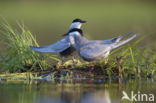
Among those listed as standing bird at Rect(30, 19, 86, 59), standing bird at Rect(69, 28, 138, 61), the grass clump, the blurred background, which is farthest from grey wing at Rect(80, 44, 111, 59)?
the blurred background

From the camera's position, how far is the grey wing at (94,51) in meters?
8.74

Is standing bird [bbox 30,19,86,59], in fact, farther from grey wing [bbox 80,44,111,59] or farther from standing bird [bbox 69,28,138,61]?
grey wing [bbox 80,44,111,59]

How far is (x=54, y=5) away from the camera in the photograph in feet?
120

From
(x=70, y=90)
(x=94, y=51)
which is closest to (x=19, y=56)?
(x=94, y=51)

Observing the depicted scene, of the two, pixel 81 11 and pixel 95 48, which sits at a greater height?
pixel 81 11

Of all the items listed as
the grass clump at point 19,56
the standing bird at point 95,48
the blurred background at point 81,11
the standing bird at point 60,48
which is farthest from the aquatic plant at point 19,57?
the blurred background at point 81,11

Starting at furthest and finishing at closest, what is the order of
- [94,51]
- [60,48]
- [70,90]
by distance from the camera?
[60,48] < [94,51] < [70,90]

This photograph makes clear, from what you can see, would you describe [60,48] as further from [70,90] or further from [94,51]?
[70,90]

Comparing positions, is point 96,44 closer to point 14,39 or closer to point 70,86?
point 70,86

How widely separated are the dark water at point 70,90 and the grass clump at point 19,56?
707mm

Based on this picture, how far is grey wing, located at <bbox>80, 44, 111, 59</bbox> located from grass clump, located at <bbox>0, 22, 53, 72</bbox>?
34.6 inches

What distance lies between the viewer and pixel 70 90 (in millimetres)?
7648

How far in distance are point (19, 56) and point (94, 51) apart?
1.45m

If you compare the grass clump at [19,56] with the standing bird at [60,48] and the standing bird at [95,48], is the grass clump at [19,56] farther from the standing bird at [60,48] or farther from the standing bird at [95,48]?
the standing bird at [95,48]
